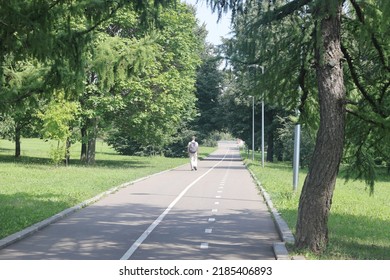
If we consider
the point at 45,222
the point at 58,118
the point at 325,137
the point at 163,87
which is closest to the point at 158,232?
the point at 45,222

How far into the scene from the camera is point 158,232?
10328 millimetres

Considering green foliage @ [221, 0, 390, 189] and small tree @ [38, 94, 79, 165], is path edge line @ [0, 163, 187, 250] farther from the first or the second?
small tree @ [38, 94, 79, 165]

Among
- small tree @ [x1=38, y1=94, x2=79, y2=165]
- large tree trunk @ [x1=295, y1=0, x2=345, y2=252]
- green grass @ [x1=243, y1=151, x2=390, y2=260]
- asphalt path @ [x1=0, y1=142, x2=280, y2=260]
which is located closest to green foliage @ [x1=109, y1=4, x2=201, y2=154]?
small tree @ [x1=38, y1=94, x2=79, y2=165]

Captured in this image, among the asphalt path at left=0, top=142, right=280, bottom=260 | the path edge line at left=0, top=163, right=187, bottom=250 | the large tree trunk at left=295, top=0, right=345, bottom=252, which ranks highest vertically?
the large tree trunk at left=295, top=0, right=345, bottom=252

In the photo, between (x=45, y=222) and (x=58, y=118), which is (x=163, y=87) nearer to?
(x=58, y=118)

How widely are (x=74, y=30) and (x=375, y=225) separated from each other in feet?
25.2

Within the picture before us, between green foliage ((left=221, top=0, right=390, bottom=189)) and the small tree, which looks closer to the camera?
green foliage ((left=221, top=0, right=390, bottom=189))

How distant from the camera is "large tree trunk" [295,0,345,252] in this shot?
7863mm

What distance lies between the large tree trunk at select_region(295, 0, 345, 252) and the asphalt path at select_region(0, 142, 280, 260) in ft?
2.81

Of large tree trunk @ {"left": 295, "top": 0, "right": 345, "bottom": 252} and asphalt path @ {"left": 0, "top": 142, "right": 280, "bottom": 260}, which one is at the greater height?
large tree trunk @ {"left": 295, "top": 0, "right": 345, "bottom": 252}

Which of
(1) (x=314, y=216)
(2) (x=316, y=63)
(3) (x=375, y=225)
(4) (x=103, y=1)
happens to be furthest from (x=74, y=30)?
(3) (x=375, y=225)

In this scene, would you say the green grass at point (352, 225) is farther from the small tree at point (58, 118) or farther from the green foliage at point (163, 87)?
the green foliage at point (163, 87)

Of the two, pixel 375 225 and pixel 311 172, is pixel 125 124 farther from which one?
pixel 311 172

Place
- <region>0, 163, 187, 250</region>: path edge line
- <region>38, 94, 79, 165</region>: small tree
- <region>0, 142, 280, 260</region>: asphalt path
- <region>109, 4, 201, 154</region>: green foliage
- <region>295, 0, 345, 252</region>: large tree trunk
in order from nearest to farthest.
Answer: <region>295, 0, 345, 252</region>: large tree trunk < <region>0, 142, 280, 260</region>: asphalt path < <region>0, 163, 187, 250</region>: path edge line < <region>38, 94, 79, 165</region>: small tree < <region>109, 4, 201, 154</region>: green foliage
